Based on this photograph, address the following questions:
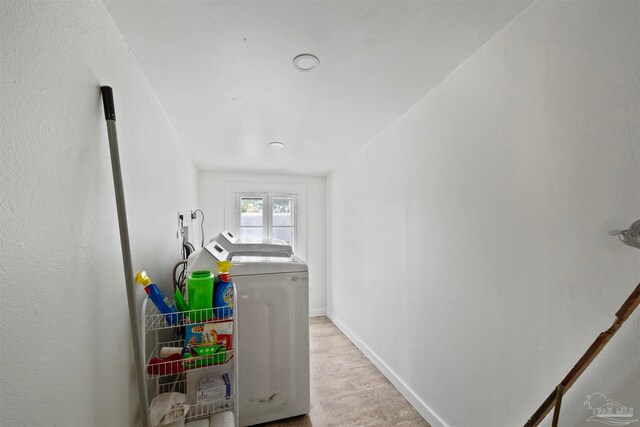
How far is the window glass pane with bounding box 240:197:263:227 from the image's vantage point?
4.00 m

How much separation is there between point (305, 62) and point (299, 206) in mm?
2867

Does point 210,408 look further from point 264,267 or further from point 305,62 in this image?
point 305,62

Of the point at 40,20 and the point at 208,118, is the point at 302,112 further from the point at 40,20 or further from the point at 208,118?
the point at 40,20

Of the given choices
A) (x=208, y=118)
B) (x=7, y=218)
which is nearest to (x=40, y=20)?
(x=7, y=218)

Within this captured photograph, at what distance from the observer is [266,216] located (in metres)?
4.09

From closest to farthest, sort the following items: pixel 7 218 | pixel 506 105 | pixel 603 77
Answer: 1. pixel 7 218
2. pixel 603 77
3. pixel 506 105

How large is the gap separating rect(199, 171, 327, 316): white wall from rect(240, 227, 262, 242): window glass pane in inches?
7.2

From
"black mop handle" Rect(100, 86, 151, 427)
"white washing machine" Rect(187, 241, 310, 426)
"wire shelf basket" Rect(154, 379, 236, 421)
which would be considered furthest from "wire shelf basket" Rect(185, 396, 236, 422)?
"black mop handle" Rect(100, 86, 151, 427)

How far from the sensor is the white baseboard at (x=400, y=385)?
1754 mm

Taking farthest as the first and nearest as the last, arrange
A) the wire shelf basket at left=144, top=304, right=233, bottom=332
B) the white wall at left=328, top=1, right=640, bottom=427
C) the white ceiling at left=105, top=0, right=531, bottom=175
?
the wire shelf basket at left=144, top=304, right=233, bottom=332 < the white ceiling at left=105, top=0, right=531, bottom=175 < the white wall at left=328, top=1, right=640, bottom=427

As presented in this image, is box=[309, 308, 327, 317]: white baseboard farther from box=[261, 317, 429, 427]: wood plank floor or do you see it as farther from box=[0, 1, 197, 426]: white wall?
box=[0, 1, 197, 426]: white wall

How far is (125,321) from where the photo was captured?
3.61 ft

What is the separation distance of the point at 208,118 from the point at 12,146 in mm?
1618

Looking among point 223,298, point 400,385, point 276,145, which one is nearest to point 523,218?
point 223,298
